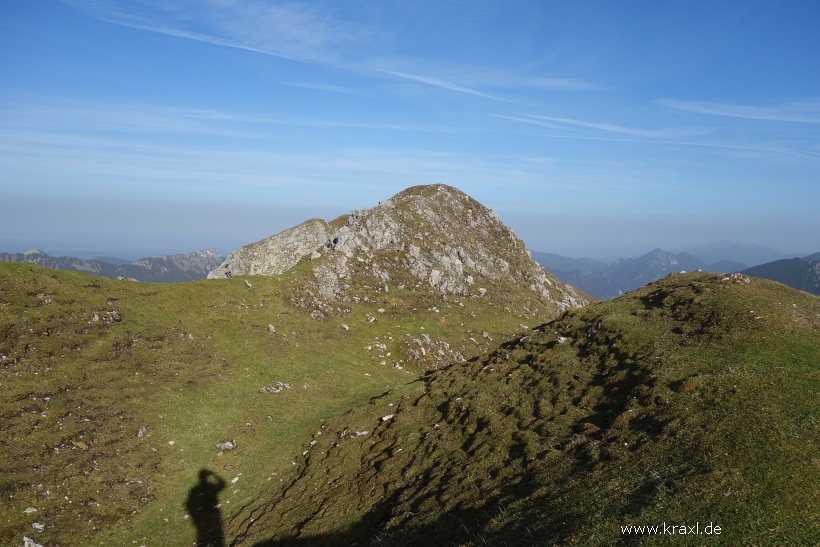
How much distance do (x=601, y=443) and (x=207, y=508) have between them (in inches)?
1021

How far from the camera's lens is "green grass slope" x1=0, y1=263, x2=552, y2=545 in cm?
2569

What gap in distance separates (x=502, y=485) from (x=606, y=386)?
11.4 metres

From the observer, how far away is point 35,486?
81.7ft

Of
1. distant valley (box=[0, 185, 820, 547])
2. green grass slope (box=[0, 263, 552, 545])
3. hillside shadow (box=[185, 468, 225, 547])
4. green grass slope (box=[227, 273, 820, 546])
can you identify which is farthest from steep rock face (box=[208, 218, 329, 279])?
hillside shadow (box=[185, 468, 225, 547])

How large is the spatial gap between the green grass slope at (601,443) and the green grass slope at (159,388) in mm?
5349

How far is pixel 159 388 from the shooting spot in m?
37.2

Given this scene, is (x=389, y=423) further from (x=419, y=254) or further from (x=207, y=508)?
(x=419, y=254)

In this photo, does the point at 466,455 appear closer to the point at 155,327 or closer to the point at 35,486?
the point at 35,486

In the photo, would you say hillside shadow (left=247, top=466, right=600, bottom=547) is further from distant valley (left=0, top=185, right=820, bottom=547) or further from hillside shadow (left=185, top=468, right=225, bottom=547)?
Result: hillside shadow (left=185, top=468, right=225, bottom=547)

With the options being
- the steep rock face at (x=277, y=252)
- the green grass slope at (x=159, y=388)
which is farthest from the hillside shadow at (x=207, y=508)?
the steep rock face at (x=277, y=252)

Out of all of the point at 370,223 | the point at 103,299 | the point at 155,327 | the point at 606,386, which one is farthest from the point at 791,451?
the point at 370,223

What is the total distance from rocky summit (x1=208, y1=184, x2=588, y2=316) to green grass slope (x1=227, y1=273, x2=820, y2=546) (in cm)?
3826

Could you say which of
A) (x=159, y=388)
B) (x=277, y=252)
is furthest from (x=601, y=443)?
(x=277, y=252)

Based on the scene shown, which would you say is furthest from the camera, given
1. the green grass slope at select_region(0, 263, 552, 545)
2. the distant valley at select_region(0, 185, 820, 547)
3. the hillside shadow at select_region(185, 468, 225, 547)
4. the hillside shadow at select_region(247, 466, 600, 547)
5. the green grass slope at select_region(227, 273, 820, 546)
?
the green grass slope at select_region(0, 263, 552, 545)
